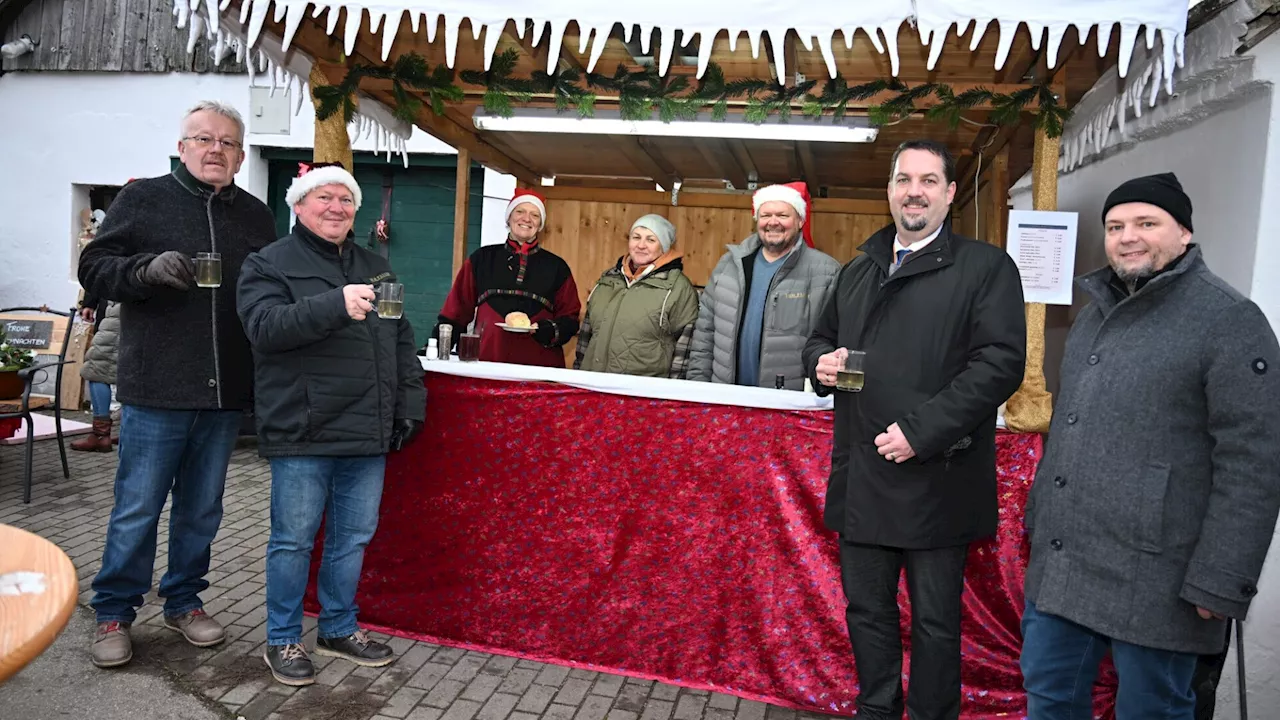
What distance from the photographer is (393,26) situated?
3.25 metres

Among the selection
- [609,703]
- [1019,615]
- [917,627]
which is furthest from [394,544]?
[1019,615]

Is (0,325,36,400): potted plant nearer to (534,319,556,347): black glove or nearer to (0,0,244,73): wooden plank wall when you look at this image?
(534,319,556,347): black glove

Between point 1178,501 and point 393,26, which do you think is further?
point 393,26

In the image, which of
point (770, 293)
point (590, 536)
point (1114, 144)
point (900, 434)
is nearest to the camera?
point (900, 434)

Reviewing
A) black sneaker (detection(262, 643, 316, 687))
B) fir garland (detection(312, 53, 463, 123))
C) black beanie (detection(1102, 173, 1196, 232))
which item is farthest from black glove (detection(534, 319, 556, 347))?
black beanie (detection(1102, 173, 1196, 232))

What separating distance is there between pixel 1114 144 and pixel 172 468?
4465 millimetres

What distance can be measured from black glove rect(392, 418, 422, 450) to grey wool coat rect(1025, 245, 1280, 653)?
7.05 feet

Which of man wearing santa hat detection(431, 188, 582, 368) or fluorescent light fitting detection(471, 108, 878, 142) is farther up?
fluorescent light fitting detection(471, 108, 878, 142)

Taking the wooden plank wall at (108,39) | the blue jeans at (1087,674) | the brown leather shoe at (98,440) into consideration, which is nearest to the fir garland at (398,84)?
the blue jeans at (1087,674)

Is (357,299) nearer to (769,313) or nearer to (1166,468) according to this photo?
(769,313)

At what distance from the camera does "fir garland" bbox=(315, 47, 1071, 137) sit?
12.9 feet

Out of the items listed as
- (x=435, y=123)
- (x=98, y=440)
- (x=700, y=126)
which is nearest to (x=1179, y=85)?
(x=700, y=126)

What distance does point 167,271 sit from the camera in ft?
10.1

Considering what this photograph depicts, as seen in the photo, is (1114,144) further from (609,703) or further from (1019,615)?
(609,703)
